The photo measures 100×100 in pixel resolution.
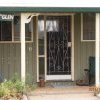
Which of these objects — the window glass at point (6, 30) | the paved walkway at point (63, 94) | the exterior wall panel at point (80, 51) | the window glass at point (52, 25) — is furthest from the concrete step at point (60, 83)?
the window glass at point (6, 30)

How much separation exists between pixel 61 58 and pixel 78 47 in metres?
0.78

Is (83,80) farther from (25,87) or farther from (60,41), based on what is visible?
(25,87)

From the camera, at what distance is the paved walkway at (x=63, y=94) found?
13.0 m

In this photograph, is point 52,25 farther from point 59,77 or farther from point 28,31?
point 59,77

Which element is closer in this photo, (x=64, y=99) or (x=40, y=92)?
(x=64, y=99)

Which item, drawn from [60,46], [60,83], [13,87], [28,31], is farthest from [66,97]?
[28,31]

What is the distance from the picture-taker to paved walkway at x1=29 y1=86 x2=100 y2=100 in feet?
42.8

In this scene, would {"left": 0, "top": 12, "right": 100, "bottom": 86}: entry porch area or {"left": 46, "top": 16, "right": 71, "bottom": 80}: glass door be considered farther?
{"left": 46, "top": 16, "right": 71, "bottom": 80}: glass door

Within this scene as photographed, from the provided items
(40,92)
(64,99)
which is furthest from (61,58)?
(64,99)

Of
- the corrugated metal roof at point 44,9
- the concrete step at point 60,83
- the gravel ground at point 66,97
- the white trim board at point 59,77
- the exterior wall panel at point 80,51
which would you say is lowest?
the gravel ground at point 66,97

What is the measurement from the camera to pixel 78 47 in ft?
53.1

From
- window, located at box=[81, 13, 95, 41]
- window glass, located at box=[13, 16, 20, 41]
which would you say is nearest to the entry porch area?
window, located at box=[81, 13, 95, 41]

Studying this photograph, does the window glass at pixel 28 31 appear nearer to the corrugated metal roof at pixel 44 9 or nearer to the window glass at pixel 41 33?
the window glass at pixel 41 33

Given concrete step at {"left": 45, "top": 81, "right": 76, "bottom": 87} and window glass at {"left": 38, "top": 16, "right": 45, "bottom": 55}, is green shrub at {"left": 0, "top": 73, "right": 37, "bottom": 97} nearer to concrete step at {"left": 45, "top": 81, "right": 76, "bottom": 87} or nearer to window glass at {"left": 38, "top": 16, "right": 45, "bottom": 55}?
concrete step at {"left": 45, "top": 81, "right": 76, "bottom": 87}
